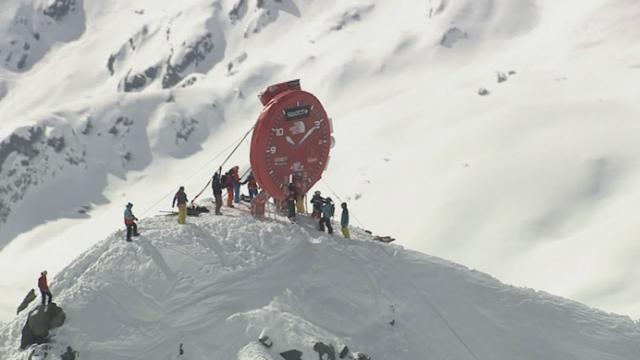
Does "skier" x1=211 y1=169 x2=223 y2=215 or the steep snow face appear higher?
"skier" x1=211 y1=169 x2=223 y2=215

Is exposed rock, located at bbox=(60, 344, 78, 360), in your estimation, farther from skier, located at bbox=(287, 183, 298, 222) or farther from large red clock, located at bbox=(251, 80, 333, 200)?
skier, located at bbox=(287, 183, 298, 222)

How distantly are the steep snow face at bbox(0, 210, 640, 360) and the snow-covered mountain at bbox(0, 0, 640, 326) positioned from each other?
A: 22.7 metres

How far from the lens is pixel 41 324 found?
1020 inches

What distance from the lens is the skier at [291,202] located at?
3231 cm

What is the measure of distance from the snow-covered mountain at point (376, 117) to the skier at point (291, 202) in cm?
A: 2679

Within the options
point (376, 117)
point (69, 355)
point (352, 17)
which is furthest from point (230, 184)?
point (352, 17)

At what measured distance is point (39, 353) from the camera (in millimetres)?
25250

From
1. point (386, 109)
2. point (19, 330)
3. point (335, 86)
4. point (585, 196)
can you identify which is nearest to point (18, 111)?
point (335, 86)

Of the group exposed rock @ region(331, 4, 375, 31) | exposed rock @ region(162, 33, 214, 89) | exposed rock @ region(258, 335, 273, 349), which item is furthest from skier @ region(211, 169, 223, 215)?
exposed rock @ region(162, 33, 214, 89)

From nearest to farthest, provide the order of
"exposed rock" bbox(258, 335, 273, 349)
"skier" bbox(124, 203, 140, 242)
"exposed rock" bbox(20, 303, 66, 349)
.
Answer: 1. "exposed rock" bbox(20, 303, 66, 349)
2. "exposed rock" bbox(258, 335, 273, 349)
3. "skier" bbox(124, 203, 140, 242)

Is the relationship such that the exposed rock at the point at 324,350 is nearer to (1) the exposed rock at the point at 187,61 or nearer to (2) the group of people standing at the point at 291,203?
(2) the group of people standing at the point at 291,203

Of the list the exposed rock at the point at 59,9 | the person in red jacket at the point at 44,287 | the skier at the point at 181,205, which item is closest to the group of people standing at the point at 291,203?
the skier at the point at 181,205

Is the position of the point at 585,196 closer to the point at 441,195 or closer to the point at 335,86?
the point at 441,195

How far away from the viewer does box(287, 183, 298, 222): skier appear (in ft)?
106
